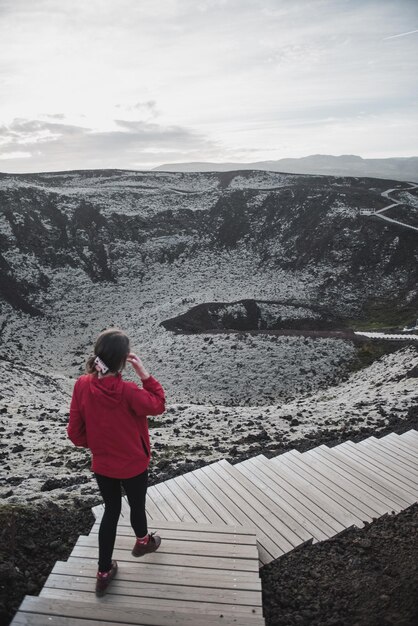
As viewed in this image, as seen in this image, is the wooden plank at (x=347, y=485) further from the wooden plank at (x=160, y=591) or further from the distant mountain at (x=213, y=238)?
the distant mountain at (x=213, y=238)

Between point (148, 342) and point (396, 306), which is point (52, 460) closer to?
point (148, 342)

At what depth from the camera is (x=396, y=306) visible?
35.6m

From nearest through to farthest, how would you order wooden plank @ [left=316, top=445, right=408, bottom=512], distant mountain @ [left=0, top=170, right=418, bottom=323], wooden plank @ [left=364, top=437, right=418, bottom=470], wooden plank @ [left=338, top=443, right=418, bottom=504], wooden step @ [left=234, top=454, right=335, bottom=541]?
wooden step @ [left=234, top=454, right=335, bottom=541] < wooden plank @ [left=316, top=445, right=408, bottom=512] < wooden plank @ [left=338, top=443, right=418, bottom=504] < wooden plank @ [left=364, top=437, right=418, bottom=470] < distant mountain @ [left=0, top=170, right=418, bottom=323]

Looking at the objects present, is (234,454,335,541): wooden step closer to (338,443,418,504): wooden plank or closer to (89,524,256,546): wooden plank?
(89,524,256,546): wooden plank

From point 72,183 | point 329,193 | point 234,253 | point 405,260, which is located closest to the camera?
point 405,260

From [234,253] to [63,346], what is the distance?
23822 mm

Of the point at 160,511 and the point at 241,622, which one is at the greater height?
the point at 241,622

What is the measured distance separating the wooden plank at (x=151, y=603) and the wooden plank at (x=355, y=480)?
329 centimetres

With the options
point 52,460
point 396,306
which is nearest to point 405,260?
point 396,306

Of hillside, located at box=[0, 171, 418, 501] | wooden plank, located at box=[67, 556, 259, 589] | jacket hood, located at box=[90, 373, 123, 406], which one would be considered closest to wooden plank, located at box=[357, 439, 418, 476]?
hillside, located at box=[0, 171, 418, 501]

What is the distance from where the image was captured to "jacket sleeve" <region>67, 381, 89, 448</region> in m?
4.36

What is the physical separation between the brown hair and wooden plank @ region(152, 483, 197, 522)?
3.21 metres

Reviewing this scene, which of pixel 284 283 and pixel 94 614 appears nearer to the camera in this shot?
pixel 94 614

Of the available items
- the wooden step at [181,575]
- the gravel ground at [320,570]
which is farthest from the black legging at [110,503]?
the gravel ground at [320,570]
